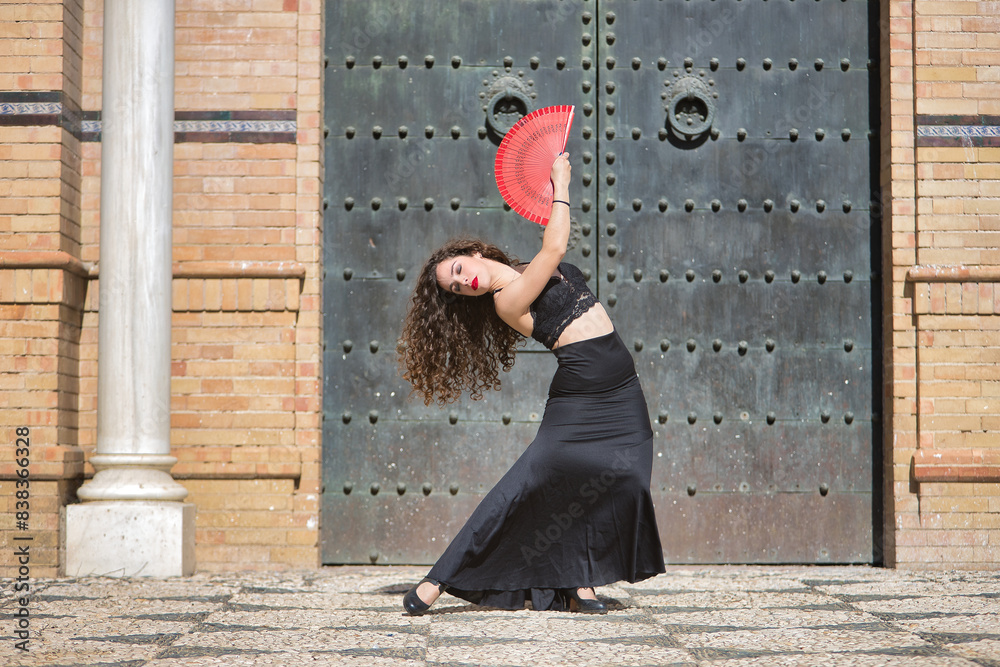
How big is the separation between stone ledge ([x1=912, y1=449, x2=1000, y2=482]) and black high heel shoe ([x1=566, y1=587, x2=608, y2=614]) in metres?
2.20

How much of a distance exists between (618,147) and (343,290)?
1.71 meters

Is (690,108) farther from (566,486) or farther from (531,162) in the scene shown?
(566,486)

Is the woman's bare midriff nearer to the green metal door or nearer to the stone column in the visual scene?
the green metal door

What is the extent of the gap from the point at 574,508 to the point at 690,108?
8.88 ft

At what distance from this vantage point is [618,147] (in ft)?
17.2

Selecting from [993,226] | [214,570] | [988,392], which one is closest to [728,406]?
[988,392]

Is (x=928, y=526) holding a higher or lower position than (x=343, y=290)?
lower

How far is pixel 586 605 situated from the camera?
137 inches

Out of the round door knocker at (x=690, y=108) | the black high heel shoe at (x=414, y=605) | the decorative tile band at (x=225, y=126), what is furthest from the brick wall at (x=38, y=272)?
the round door knocker at (x=690, y=108)

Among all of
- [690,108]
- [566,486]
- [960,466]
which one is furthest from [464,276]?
[960,466]

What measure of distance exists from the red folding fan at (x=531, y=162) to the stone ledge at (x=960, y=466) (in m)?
2.61

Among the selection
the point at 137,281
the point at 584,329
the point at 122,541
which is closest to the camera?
the point at 584,329

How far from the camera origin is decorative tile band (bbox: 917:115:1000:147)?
4961 mm

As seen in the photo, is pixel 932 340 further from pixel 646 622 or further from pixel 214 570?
pixel 214 570
